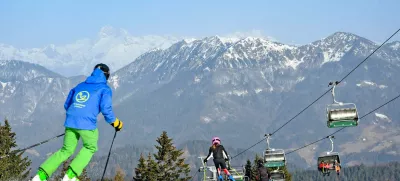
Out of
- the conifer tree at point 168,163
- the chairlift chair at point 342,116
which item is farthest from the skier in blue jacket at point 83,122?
the conifer tree at point 168,163

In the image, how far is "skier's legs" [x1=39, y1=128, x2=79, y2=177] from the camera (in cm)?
1128

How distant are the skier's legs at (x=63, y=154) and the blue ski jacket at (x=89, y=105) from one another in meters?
0.19

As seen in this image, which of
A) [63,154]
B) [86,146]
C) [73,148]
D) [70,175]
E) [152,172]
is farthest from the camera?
[152,172]

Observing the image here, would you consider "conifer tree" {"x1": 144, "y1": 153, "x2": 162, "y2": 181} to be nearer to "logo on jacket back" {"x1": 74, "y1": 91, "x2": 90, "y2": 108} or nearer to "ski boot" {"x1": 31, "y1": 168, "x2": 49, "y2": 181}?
"logo on jacket back" {"x1": 74, "y1": 91, "x2": 90, "y2": 108}

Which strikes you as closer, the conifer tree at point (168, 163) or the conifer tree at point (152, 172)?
the conifer tree at point (152, 172)

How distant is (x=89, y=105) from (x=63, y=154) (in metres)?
0.98

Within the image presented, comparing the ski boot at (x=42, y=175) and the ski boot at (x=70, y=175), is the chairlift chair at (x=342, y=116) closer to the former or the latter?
the ski boot at (x=70, y=175)

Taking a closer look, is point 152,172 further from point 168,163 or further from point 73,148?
point 73,148

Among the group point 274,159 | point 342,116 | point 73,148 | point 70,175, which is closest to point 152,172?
point 274,159

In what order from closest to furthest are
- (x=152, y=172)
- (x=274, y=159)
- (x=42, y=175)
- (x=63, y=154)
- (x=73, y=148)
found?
(x=42, y=175) < (x=63, y=154) < (x=73, y=148) < (x=274, y=159) < (x=152, y=172)

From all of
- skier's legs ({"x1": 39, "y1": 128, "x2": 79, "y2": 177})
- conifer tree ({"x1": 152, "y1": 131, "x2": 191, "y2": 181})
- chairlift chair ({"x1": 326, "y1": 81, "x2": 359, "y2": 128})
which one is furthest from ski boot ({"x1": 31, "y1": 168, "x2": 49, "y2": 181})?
conifer tree ({"x1": 152, "y1": 131, "x2": 191, "y2": 181})

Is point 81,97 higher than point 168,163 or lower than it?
lower

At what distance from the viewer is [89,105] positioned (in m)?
11.7

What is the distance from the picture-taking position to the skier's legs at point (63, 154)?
11281mm
